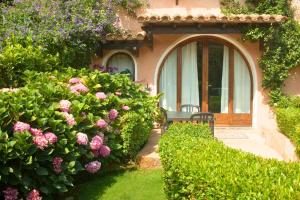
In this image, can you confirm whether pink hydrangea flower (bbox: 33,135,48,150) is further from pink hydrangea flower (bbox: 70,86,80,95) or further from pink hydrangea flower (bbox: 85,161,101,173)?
pink hydrangea flower (bbox: 70,86,80,95)

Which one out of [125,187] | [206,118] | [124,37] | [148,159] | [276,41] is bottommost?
[125,187]

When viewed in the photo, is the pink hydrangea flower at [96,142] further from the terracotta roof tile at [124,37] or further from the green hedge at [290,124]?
the terracotta roof tile at [124,37]

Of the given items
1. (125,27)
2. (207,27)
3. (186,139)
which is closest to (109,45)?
(125,27)

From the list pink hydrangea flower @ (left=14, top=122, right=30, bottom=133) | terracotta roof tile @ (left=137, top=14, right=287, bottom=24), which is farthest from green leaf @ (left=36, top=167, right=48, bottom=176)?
terracotta roof tile @ (left=137, top=14, right=287, bottom=24)

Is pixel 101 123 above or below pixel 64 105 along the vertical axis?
below

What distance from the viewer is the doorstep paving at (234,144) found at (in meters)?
8.23

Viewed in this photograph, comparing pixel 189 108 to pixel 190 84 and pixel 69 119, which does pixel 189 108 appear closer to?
pixel 190 84

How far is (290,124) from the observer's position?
976cm

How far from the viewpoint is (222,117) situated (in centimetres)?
1295

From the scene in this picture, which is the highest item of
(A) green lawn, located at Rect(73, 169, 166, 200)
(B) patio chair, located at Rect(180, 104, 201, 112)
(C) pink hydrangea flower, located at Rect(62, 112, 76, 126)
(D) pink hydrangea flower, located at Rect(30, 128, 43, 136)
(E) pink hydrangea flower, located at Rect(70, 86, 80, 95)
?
(E) pink hydrangea flower, located at Rect(70, 86, 80, 95)

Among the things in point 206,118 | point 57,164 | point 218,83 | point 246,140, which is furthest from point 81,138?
point 218,83

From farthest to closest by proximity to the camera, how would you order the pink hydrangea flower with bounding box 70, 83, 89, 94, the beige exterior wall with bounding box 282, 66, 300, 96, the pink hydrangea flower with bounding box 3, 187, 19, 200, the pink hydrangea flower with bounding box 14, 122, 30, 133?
the beige exterior wall with bounding box 282, 66, 300, 96 < the pink hydrangea flower with bounding box 70, 83, 89, 94 < the pink hydrangea flower with bounding box 14, 122, 30, 133 < the pink hydrangea flower with bounding box 3, 187, 19, 200

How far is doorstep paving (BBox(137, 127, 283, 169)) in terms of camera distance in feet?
27.0

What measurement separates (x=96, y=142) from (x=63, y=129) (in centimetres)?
84
